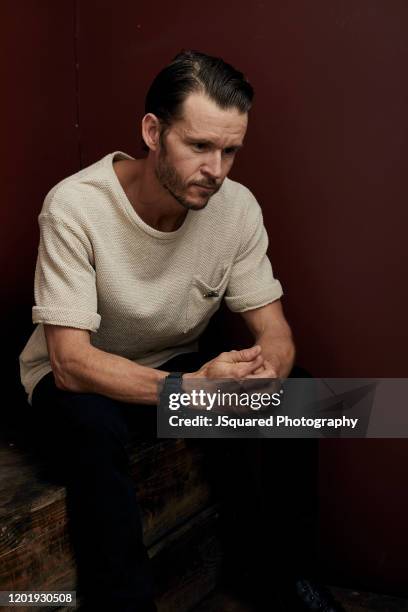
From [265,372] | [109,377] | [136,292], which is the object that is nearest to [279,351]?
[265,372]

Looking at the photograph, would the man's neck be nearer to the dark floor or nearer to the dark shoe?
the dark shoe

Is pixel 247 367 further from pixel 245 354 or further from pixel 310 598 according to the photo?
pixel 310 598

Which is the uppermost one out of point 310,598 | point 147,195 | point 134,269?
point 147,195

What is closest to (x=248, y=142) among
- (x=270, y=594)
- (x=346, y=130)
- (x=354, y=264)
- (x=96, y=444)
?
(x=346, y=130)

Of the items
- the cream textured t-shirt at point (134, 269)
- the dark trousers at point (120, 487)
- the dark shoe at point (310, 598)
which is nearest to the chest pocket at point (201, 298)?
the cream textured t-shirt at point (134, 269)

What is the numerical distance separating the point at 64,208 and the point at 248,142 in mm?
788

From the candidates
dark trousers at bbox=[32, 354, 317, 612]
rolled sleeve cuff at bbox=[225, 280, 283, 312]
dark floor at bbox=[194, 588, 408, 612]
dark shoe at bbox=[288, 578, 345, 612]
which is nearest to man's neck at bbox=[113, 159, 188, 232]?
rolled sleeve cuff at bbox=[225, 280, 283, 312]

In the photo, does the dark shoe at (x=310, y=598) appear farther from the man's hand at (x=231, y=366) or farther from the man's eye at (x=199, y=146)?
the man's eye at (x=199, y=146)

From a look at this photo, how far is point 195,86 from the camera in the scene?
1974 millimetres

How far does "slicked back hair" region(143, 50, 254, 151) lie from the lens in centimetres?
196

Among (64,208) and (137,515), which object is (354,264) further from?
(137,515)

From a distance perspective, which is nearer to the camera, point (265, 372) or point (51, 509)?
point (51, 509)

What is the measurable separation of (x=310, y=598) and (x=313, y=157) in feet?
4.20

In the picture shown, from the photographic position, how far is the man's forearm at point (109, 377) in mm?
1850
